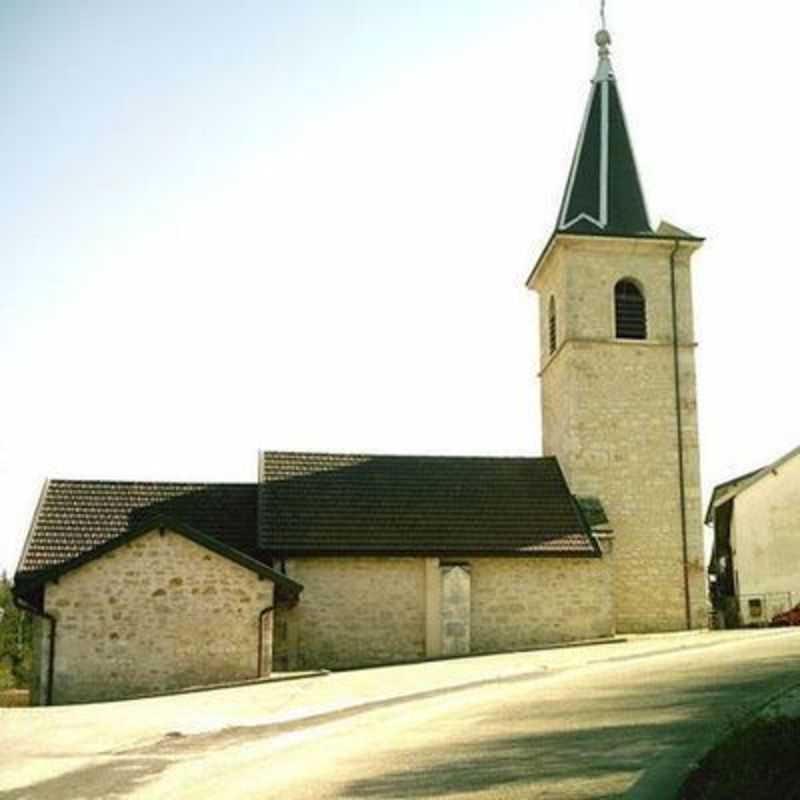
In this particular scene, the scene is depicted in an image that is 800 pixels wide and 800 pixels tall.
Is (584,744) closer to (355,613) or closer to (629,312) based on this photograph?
(355,613)

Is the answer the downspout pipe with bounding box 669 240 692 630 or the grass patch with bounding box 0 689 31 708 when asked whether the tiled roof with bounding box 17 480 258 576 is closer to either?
the grass patch with bounding box 0 689 31 708

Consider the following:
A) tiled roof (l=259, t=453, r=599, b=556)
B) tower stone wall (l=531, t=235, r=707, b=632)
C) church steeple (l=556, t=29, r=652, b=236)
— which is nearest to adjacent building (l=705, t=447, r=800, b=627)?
tower stone wall (l=531, t=235, r=707, b=632)

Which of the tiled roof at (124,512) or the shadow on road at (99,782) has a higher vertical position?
the tiled roof at (124,512)

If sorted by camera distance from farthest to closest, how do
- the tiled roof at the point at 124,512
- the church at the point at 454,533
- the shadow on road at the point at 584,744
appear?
the tiled roof at the point at 124,512 → the church at the point at 454,533 → the shadow on road at the point at 584,744

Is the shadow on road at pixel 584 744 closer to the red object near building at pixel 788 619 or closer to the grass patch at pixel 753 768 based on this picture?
the grass patch at pixel 753 768

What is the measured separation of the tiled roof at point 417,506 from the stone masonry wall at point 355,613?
466mm

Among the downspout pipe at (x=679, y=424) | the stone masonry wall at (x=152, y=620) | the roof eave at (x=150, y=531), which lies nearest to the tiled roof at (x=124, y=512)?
the roof eave at (x=150, y=531)

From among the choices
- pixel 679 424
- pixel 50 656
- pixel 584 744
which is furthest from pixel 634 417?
pixel 584 744

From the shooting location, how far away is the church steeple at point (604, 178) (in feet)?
96.3

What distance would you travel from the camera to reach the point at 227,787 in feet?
31.0

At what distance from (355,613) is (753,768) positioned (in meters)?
17.9

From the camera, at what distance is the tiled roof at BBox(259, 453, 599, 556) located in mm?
24719

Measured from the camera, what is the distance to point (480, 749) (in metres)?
10.2

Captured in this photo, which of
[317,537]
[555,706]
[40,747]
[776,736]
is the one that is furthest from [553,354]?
[776,736]
